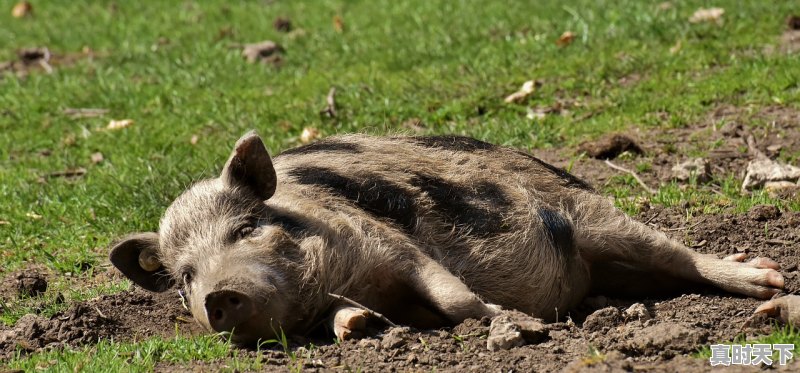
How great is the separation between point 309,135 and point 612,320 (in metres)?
4.09

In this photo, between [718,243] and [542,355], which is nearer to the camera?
[542,355]

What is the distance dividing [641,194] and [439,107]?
230 cm

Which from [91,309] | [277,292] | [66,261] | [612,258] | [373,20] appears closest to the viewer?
[277,292]

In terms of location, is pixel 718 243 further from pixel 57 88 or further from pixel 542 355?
pixel 57 88

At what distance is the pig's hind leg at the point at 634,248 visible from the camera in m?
5.71

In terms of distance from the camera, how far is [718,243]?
6164 mm

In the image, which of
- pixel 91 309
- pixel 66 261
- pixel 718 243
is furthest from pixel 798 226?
pixel 66 261

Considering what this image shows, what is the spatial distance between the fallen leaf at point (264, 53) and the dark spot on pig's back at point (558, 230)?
18.8 feet

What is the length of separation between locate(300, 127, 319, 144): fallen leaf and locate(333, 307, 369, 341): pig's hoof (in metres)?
3.81

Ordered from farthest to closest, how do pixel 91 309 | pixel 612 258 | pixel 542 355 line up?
pixel 612 258
pixel 91 309
pixel 542 355

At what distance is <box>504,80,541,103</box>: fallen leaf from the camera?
883 cm

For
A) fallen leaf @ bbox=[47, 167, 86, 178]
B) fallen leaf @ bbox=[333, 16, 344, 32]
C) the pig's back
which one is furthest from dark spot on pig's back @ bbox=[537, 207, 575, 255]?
fallen leaf @ bbox=[333, 16, 344, 32]

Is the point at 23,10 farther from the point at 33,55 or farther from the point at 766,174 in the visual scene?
the point at 766,174

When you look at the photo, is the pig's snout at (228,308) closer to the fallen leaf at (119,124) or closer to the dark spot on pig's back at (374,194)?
the dark spot on pig's back at (374,194)
